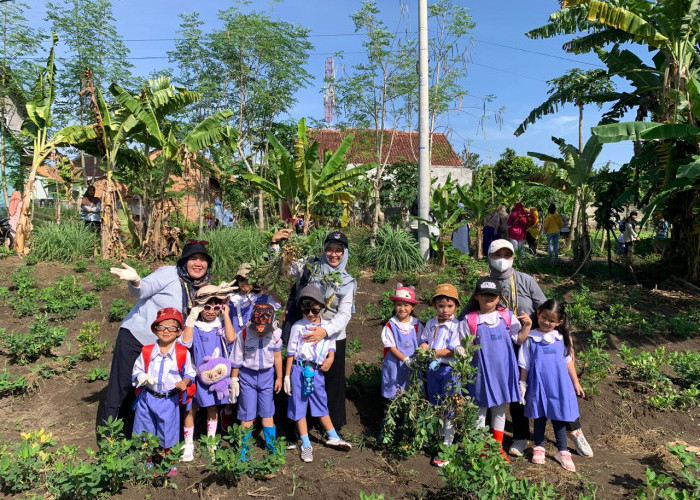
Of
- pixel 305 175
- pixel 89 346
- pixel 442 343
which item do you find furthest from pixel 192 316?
pixel 305 175

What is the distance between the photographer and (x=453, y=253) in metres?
10.1

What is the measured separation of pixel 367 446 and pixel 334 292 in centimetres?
137

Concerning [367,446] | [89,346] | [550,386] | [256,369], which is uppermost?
[256,369]

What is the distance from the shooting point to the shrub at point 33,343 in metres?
5.62

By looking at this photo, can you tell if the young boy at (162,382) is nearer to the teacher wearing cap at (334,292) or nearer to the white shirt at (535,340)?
Result: the teacher wearing cap at (334,292)

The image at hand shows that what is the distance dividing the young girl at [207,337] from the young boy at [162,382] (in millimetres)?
158

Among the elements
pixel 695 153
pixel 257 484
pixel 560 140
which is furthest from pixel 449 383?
pixel 560 140

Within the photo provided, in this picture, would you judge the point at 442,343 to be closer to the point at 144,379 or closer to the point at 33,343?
the point at 144,379

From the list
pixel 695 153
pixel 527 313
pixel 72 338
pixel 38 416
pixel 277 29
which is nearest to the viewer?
pixel 527 313

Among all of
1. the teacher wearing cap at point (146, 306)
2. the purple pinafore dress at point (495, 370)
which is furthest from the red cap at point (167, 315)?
the purple pinafore dress at point (495, 370)

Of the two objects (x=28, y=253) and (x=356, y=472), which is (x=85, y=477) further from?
(x=28, y=253)

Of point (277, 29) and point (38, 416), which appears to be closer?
point (38, 416)

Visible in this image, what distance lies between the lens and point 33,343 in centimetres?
571

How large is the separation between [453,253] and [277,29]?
8.14 m
